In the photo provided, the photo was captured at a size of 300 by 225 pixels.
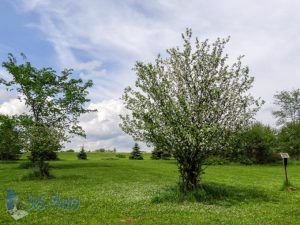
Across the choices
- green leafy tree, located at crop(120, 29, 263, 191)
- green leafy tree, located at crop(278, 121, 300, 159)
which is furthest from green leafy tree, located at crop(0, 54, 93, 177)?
green leafy tree, located at crop(278, 121, 300, 159)

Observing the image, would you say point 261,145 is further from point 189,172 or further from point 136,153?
point 189,172

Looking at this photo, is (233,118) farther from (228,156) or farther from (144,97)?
(144,97)

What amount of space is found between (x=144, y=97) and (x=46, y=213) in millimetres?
10589

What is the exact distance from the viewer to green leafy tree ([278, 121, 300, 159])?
94.1 meters

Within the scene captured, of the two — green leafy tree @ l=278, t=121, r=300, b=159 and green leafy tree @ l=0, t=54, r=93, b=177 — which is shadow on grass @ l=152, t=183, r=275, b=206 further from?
green leafy tree @ l=278, t=121, r=300, b=159

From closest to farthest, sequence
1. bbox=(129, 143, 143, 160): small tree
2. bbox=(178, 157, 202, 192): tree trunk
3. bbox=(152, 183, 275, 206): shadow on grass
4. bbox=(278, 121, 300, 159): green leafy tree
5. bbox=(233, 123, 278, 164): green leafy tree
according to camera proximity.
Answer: bbox=(152, 183, 275, 206): shadow on grass < bbox=(178, 157, 202, 192): tree trunk < bbox=(233, 123, 278, 164): green leafy tree < bbox=(278, 121, 300, 159): green leafy tree < bbox=(129, 143, 143, 160): small tree

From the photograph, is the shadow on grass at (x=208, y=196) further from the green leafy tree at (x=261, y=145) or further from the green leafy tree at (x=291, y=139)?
the green leafy tree at (x=291, y=139)

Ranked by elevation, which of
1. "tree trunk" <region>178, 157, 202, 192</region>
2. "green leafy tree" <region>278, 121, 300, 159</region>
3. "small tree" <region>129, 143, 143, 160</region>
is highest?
"green leafy tree" <region>278, 121, 300, 159</region>

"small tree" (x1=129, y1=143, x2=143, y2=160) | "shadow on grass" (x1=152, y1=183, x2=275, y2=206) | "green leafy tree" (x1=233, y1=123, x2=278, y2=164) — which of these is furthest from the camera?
"small tree" (x1=129, y1=143, x2=143, y2=160)

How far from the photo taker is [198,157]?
24.4 metres

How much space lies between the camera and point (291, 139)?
97625mm

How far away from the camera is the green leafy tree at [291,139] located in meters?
94.1

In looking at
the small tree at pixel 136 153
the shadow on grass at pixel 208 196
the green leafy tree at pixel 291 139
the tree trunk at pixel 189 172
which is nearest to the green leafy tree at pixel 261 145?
the green leafy tree at pixel 291 139

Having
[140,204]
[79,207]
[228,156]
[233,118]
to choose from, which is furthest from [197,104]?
[79,207]
